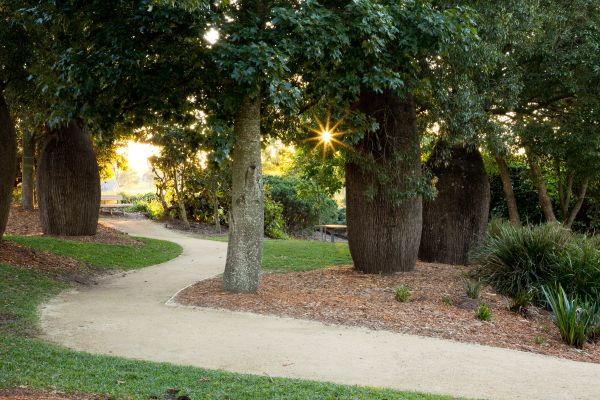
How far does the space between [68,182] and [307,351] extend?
10806 millimetres

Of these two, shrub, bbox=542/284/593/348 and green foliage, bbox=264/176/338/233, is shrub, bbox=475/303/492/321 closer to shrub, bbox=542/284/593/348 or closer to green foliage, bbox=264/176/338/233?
shrub, bbox=542/284/593/348

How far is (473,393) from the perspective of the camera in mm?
5121

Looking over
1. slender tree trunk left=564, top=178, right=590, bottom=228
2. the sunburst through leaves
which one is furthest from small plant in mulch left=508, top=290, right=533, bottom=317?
slender tree trunk left=564, top=178, right=590, bottom=228

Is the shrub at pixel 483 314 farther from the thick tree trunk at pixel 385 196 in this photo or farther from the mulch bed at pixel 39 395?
the mulch bed at pixel 39 395

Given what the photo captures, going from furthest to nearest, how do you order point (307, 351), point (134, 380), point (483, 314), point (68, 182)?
point (68, 182)
point (483, 314)
point (307, 351)
point (134, 380)

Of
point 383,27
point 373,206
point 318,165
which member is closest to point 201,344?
point 383,27

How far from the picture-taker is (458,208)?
1341 centimetres

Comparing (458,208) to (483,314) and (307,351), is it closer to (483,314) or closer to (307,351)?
(483,314)

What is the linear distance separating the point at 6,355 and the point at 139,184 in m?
110

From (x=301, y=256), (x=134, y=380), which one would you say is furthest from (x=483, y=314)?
(x=301, y=256)

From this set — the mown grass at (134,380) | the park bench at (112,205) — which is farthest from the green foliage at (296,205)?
the mown grass at (134,380)

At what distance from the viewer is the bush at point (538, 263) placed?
9070 mm

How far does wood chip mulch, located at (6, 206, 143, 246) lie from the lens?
15188 mm

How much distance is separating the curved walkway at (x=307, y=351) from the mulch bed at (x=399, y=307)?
0.36m
